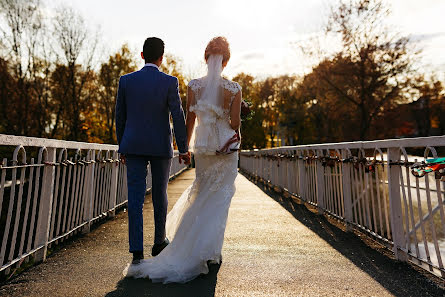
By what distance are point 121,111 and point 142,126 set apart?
281 mm

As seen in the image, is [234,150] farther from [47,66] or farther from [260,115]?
[260,115]

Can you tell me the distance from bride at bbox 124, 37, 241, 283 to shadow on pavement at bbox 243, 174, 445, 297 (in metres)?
1.45

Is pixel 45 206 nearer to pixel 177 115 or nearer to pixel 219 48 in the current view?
pixel 177 115

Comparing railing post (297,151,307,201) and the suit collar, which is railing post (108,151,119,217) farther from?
railing post (297,151,307,201)

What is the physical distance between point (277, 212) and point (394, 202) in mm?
3440

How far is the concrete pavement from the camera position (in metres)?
2.95

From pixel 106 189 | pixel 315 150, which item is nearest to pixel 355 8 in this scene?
pixel 315 150

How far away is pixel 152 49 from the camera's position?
370 centimetres

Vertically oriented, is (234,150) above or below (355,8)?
below

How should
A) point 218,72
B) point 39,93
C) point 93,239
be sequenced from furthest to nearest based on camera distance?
point 39,93 < point 93,239 < point 218,72

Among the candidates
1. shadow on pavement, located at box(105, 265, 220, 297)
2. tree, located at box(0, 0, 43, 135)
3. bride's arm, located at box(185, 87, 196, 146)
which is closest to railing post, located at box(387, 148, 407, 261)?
shadow on pavement, located at box(105, 265, 220, 297)

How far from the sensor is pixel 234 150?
3883mm

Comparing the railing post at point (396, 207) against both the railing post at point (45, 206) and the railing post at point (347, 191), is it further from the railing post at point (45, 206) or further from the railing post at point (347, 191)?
the railing post at point (45, 206)

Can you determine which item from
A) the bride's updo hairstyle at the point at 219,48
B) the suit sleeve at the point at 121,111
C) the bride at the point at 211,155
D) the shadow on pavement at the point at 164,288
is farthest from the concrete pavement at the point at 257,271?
the bride's updo hairstyle at the point at 219,48
